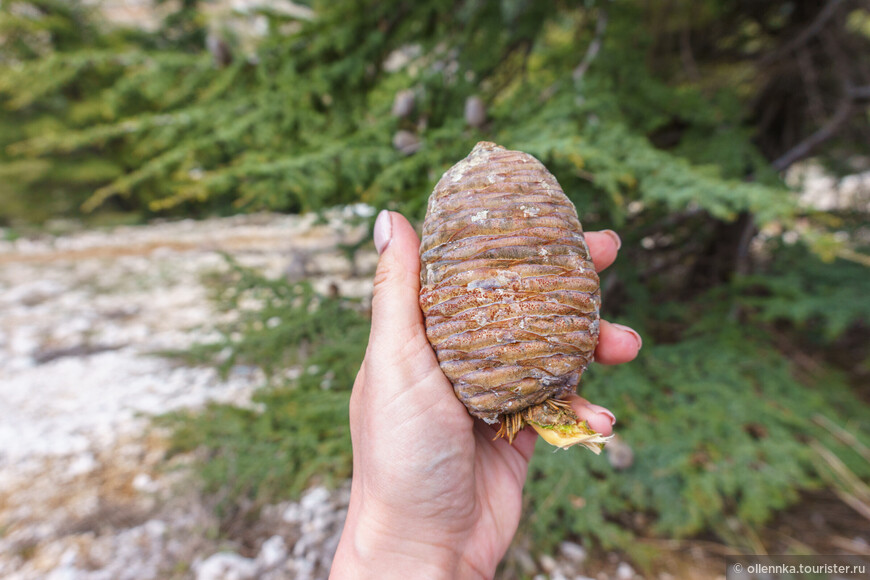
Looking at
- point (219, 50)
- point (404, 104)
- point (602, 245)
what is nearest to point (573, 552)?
point (602, 245)

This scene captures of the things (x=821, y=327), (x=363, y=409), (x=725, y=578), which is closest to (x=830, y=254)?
(x=363, y=409)

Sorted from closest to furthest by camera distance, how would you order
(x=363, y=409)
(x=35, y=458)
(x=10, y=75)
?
(x=363, y=409) → (x=10, y=75) → (x=35, y=458)

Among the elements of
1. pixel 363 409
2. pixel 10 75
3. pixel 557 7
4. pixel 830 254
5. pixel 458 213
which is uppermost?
pixel 557 7

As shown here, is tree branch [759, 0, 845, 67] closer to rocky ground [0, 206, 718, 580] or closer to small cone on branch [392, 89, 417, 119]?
small cone on branch [392, 89, 417, 119]

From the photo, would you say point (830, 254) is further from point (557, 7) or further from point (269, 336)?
point (269, 336)

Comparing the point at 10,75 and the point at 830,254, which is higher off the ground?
the point at 10,75

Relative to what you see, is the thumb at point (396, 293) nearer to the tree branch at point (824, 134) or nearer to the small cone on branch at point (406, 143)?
the small cone on branch at point (406, 143)

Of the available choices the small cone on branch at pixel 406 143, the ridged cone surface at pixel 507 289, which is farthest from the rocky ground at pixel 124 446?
A: the ridged cone surface at pixel 507 289
